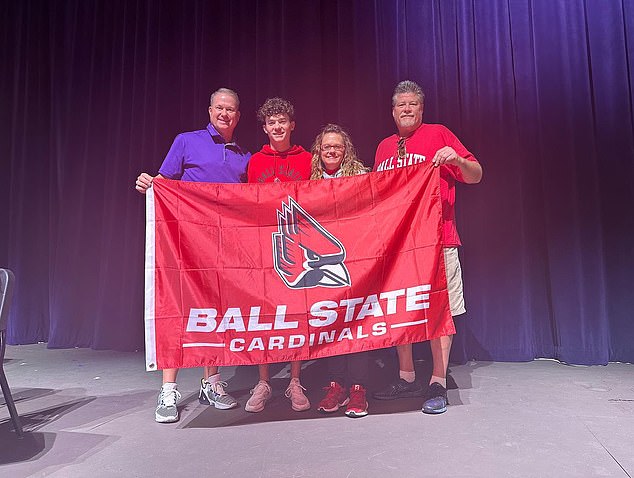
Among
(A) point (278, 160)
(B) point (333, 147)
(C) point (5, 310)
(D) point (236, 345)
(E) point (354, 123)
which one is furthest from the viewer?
(E) point (354, 123)

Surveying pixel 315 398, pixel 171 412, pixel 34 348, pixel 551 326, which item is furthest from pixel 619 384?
pixel 34 348

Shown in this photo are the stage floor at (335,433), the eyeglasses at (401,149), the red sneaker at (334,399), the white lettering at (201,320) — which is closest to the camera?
the stage floor at (335,433)

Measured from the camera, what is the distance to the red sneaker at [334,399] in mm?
1989

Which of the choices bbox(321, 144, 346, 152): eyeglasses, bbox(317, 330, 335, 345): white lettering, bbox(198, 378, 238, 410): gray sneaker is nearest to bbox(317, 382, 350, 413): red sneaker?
bbox(317, 330, 335, 345): white lettering

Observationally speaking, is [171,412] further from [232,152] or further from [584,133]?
[584,133]

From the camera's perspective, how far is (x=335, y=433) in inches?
68.2

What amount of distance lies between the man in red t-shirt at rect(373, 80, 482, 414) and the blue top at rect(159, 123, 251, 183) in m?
0.73

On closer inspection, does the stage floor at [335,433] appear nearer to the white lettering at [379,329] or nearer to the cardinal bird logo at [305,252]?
the white lettering at [379,329]

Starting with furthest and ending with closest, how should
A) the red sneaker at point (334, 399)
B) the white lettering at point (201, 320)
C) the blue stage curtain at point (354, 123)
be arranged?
the blue stage curtain at point (354, 123), the red sneaker at point (334, 399), the white lettering at point (201, 320)

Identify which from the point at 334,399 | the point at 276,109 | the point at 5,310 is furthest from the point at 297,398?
the point at 276,109

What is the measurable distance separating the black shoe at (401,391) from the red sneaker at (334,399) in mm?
191

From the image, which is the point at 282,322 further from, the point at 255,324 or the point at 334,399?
the point at 334,399

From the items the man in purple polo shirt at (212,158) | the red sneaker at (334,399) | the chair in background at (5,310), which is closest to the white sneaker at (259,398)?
the man in purple polo shirt at (212,158)

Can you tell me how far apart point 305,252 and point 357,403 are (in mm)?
665
